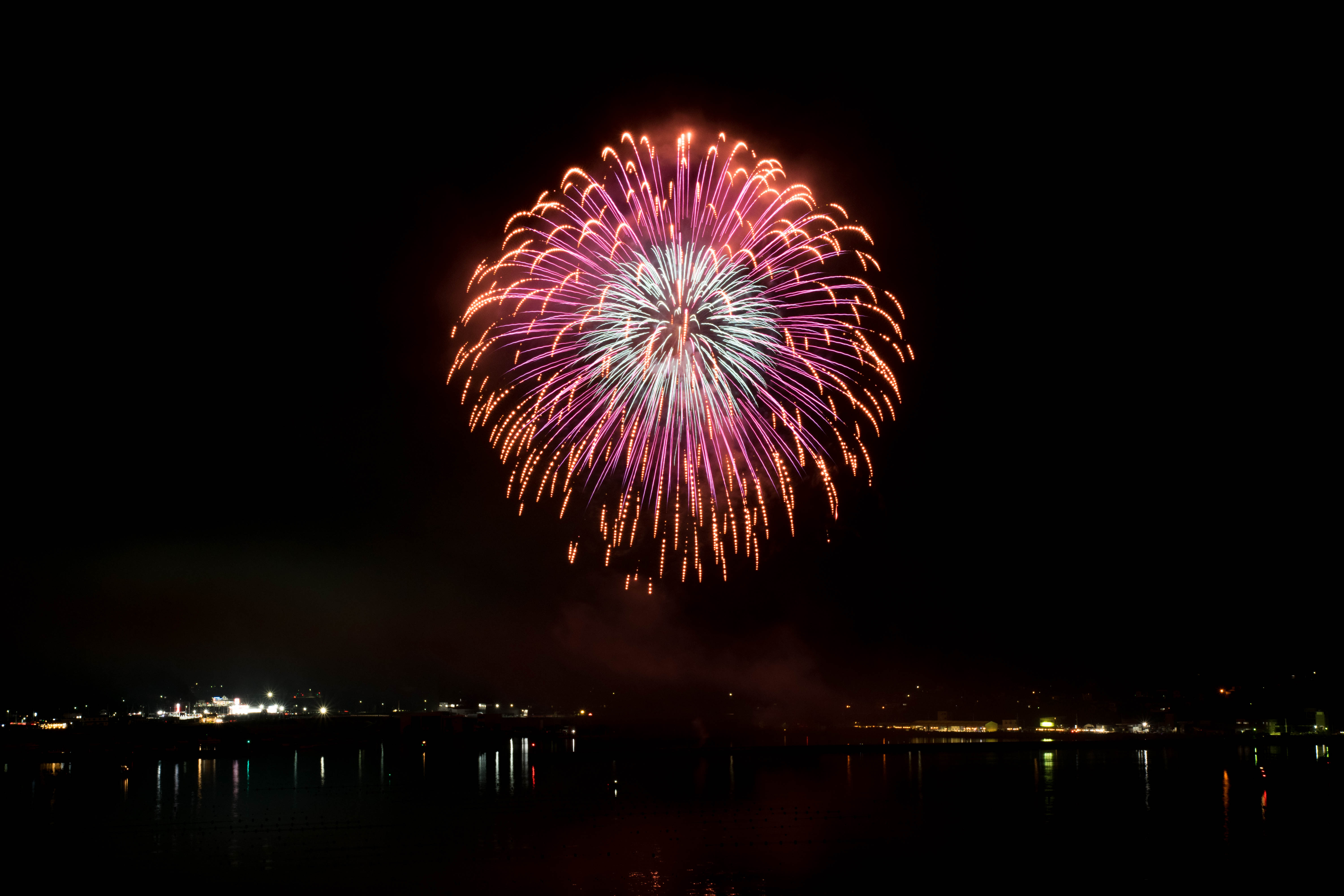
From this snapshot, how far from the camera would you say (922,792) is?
35.3 m

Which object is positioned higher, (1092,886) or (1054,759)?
(1092,886)

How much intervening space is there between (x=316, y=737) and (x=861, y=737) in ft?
152

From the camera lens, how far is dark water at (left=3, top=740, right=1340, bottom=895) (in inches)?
823

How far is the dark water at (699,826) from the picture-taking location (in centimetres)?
2091

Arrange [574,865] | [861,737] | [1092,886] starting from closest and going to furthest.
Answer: [1092,886] < [574,865] < [861,737]

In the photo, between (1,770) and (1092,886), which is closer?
(1092,886)

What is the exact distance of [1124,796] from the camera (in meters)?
33.4

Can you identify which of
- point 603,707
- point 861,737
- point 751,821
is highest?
point 751,821

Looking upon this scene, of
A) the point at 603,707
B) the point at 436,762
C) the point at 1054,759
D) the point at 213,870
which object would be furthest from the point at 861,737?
the point at 603,707

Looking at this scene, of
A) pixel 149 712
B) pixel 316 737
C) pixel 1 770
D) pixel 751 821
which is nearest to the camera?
pixel 751 821

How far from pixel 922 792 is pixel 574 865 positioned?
17.6 meters

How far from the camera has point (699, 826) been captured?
2748cm

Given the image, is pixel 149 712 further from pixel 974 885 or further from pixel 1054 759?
pixel 974 885

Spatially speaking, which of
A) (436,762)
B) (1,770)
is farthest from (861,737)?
(1,770)
